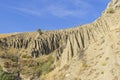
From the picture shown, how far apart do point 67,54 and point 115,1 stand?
759 inches

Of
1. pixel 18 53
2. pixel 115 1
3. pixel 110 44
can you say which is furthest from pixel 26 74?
pixel 110 44

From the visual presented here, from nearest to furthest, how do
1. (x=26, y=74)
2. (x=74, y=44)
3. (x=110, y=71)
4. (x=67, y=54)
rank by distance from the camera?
(x=110, y=71) < (x=67, y=54) < (x=74, y=44) < (x=26, y=74)

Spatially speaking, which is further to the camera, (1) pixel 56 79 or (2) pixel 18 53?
(2) pixel 18 53

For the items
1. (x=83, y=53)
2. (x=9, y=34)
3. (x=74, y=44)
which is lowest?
(x=83, y=53)

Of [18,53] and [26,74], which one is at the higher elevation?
[18,53]

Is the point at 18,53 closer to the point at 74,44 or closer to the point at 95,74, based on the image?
the point at 74,44

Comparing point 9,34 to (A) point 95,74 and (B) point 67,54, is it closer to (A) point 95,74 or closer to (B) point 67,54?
(B) point 67,54

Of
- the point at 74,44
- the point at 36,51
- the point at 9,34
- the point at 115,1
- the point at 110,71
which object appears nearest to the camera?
the point at 110,71

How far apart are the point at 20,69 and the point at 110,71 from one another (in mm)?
88741

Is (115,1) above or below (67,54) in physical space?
above

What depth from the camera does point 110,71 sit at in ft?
143

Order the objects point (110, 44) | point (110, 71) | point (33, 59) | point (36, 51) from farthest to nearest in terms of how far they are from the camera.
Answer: point (36, 51) → point (33, 59) → point (110, 44) → point (110, 71)

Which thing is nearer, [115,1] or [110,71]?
[110,71]

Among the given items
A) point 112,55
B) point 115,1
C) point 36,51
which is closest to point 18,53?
point 36,51
